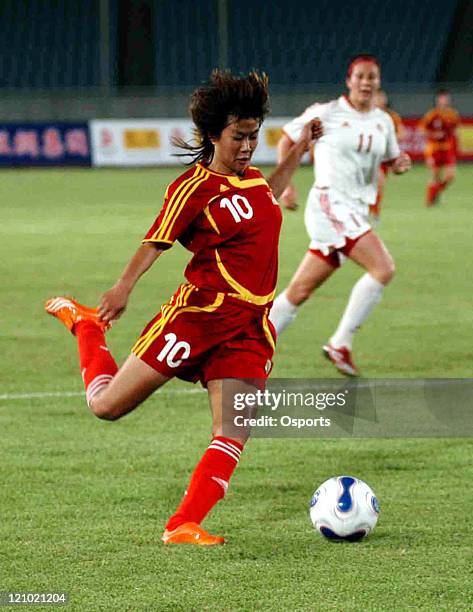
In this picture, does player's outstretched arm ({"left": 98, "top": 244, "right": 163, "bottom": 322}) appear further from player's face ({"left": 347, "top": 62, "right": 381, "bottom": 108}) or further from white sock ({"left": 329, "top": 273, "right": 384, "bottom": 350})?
player's face ({"left": 347, "top": 62, "right": 381, "bottom": 108})

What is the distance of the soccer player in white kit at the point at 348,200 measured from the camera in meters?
8.94

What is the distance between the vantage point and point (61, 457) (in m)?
6.64

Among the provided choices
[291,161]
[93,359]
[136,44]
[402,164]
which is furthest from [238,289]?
[136,44]

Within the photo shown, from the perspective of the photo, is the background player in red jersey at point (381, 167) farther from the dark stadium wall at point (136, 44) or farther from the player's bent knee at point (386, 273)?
the dark stadium wall at point (136, 44)

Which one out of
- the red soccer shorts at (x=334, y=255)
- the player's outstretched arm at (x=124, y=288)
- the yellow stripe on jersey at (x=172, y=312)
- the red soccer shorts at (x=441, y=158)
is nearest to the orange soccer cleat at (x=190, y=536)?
the yellow stripe on jersey at (x=172, y=312)

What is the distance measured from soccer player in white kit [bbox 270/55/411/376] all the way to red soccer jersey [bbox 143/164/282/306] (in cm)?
362

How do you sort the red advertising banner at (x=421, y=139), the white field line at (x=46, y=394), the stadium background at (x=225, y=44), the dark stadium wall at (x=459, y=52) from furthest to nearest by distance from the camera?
the dark stadium wall at (x=459, y=52) < the stadium background at (x=225, y=44) < the red advertising banner at (x=421, y=139) < the white field line at (x=46, y=394)

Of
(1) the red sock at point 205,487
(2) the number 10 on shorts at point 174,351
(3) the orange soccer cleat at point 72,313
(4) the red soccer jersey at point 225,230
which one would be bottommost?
(3) the orange soccer cleat at point 72,313

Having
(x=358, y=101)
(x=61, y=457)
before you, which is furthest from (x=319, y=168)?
(x=61, y=457)

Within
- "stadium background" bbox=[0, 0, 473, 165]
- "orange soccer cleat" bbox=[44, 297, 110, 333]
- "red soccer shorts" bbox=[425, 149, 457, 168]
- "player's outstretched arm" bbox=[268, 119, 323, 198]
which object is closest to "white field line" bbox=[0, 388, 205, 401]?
"orange soccer cleat" bbox=[44, 297, 110, 333]

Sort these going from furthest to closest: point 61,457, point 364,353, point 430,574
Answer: point 364,353, point 61,457, point 430,574

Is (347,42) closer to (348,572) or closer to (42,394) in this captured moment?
(42,394)

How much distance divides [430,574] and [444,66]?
3546cm

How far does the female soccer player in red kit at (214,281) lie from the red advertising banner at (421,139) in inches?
1092
